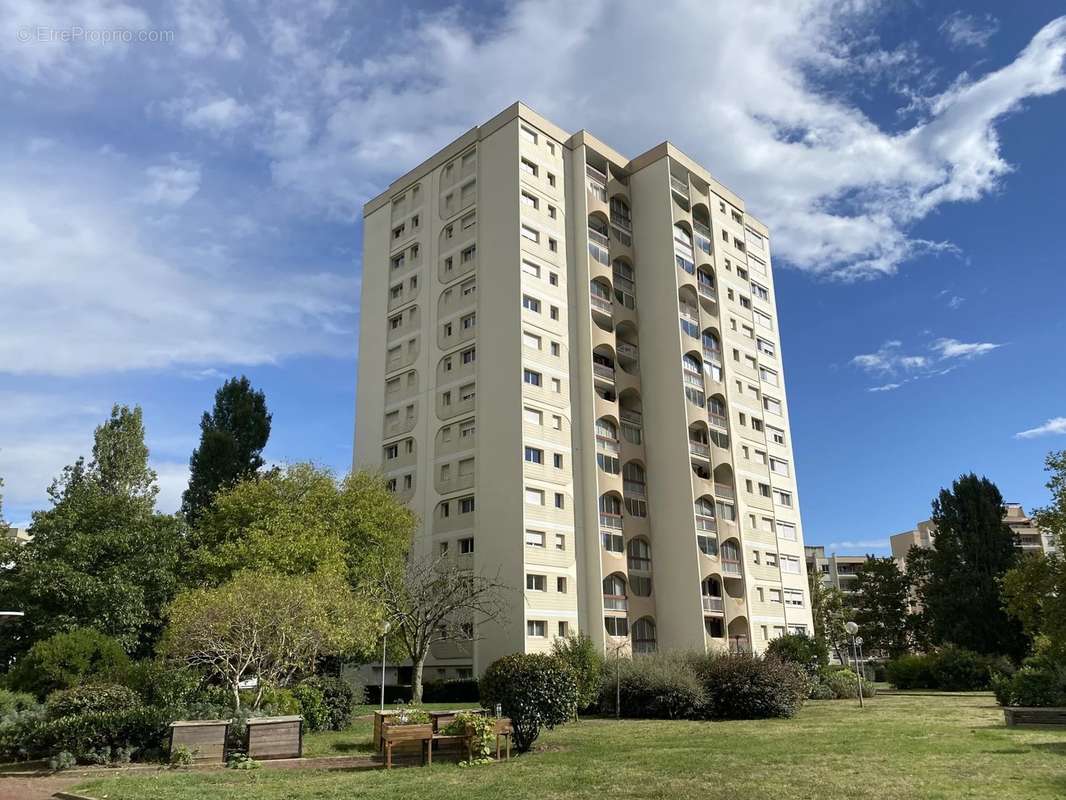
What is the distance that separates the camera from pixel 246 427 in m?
56.4

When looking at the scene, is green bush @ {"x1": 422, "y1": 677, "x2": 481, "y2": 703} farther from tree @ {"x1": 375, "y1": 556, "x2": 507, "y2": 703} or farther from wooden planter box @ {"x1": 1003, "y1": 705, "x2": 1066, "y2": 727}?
wooden planter box @ {"x1": 1003, "y1": 705, "x2": 1066, "y2": 727}

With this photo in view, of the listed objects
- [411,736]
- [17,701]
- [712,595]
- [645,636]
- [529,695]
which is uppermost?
[712,595]

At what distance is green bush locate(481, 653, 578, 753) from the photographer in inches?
704

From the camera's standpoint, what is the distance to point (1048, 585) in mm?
22703

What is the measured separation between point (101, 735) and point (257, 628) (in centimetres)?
624

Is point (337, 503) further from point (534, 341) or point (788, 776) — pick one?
point (788, 776)

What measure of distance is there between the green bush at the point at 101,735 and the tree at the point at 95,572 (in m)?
17.6

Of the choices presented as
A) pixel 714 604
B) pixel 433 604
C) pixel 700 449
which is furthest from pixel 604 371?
pixel 433 604

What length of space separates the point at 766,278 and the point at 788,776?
191ft

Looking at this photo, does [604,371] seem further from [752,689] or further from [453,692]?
[752,689]

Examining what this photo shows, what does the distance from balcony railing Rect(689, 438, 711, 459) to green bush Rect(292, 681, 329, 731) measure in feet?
103

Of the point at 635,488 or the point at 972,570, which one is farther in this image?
the point at 972,570

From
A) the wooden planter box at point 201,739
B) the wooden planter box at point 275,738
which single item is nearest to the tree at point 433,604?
the wooden planter box at point 275,738

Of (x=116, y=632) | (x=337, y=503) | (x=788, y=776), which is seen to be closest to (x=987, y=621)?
(x=337, y=503)
